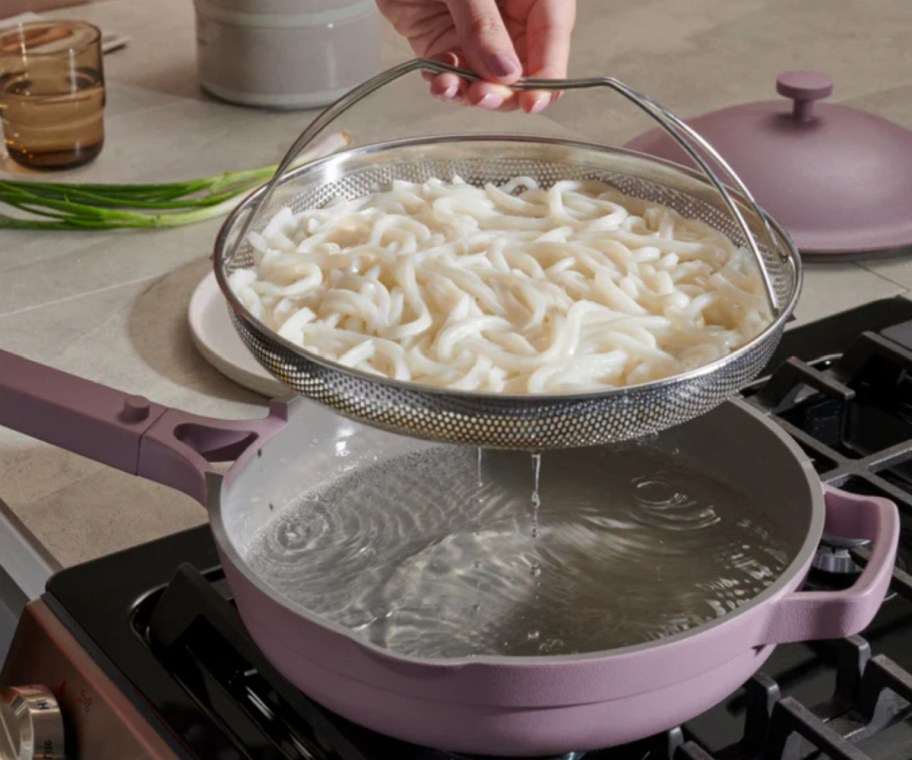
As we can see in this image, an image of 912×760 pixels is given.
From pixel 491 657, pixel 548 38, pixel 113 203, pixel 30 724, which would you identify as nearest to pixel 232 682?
pixel 30 724

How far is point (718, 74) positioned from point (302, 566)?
117 centimetres

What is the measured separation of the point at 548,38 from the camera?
1.10 m

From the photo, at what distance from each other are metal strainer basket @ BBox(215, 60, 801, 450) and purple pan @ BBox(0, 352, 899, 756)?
0.25ft

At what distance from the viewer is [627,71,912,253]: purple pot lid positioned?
1.36 metres

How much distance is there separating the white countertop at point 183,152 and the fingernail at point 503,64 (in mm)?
361

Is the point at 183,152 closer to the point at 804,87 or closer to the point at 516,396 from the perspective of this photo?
the point at 804,87

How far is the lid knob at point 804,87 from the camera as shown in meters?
1.36

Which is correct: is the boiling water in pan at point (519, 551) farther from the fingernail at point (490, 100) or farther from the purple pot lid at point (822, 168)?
the purple pot lid at point (822, 168)

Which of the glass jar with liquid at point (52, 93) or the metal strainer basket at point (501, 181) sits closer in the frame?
the metal strainer basket at point (501, 181)

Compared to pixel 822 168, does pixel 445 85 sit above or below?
above

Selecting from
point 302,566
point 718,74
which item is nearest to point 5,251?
point 302,566

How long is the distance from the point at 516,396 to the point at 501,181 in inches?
12.8

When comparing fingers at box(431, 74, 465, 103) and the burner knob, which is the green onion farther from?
the burner knob

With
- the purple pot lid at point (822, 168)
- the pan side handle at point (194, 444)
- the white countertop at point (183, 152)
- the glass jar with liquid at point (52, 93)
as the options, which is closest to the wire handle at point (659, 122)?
the pan side handle at point (194, 444)
